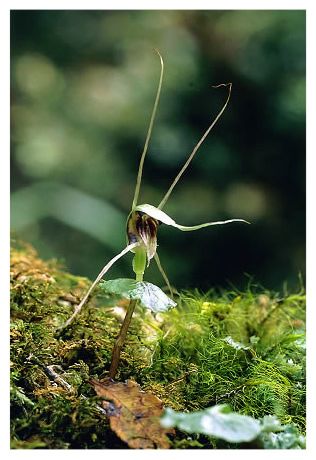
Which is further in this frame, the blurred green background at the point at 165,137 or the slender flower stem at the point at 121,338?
the blurred green background at the point at 165,137

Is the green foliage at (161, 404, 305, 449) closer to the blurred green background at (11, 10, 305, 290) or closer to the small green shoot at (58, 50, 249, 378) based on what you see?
the small green shoot at (58, 50, 249, 378)

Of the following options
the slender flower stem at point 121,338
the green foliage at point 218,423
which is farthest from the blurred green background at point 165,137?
the green foliage at point 218,423

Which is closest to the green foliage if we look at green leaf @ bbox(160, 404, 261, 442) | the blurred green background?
green leaf @ bbox(160, 404, 261, 442)

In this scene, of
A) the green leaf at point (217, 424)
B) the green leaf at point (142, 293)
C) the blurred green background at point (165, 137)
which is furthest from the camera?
the blurred green background at point (165, 137)

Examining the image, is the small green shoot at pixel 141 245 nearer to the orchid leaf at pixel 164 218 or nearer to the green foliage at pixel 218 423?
the orchid leaf at pixel 164 218

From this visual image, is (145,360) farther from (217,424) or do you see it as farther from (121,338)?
(217,424)

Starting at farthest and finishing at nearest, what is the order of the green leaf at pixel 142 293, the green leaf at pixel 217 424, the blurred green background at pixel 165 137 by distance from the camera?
the blurred green background at pixel 165 137 < the green leaf at pixel 142 293 < the green leaf at pixel 217 424

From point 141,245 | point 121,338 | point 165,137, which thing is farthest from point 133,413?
point 165,137

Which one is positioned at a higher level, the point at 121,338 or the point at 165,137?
the point at 165,137
